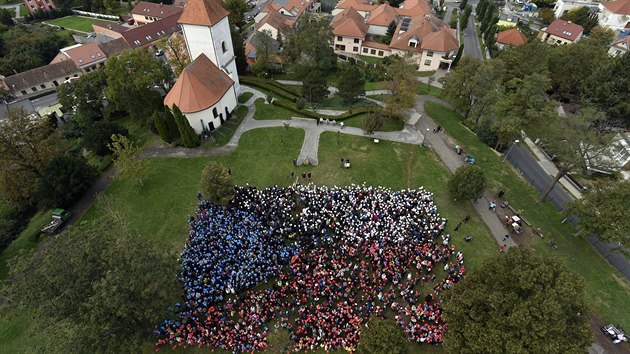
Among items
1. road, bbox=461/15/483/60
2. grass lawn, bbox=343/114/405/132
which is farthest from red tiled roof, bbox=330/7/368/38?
grass lawn, bbox=343/114/405/132

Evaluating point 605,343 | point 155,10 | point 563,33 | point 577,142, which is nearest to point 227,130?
point 577,142

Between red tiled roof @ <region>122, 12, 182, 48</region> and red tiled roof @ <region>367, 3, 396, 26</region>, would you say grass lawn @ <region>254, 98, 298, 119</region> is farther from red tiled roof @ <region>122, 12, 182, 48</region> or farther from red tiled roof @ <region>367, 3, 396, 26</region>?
red tiled roof @ <region>122, 12, 182, 48</region>

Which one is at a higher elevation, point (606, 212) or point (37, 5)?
point (606, 212)

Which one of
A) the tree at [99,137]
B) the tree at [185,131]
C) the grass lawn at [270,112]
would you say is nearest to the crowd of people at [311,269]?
the tree at [185,131]

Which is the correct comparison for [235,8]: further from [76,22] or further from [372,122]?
[372,122]

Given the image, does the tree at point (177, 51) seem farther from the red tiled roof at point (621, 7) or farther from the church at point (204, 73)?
the red tiled roof at point (621, 7)

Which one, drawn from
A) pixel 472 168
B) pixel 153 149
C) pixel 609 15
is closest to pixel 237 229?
pixel 153 149
